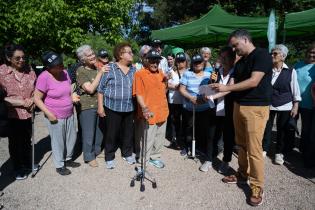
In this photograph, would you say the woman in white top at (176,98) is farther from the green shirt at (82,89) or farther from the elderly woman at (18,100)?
the elderly woman at (18,100)

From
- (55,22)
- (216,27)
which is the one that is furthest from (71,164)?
(216,27)

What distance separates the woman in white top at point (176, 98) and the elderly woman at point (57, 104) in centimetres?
167

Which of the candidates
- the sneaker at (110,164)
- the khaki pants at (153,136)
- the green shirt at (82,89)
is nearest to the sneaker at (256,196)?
the khaki pants at (153,136)

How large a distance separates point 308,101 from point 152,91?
2.38 m

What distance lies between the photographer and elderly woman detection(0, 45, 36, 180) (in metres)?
4.19

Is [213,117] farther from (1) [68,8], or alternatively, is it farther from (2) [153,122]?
(1) [68,8]

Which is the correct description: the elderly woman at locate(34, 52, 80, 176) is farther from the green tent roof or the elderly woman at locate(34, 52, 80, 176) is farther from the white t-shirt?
the green tent roof

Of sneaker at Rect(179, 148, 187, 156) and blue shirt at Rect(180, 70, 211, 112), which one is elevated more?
blue shirt at Rect(180, 70, 211, 112)

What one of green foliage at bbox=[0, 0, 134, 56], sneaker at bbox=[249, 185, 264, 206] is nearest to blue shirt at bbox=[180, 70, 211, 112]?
sneaker at bbox=[249, 185, 264, 206]

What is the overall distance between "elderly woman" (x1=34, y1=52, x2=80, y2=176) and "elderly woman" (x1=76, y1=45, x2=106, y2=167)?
0.66ft

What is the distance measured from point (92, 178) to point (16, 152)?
1.14 metres

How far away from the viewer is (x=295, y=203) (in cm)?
381

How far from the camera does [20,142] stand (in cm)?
461

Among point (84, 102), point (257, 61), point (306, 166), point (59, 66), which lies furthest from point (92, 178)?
point (306, 166)
